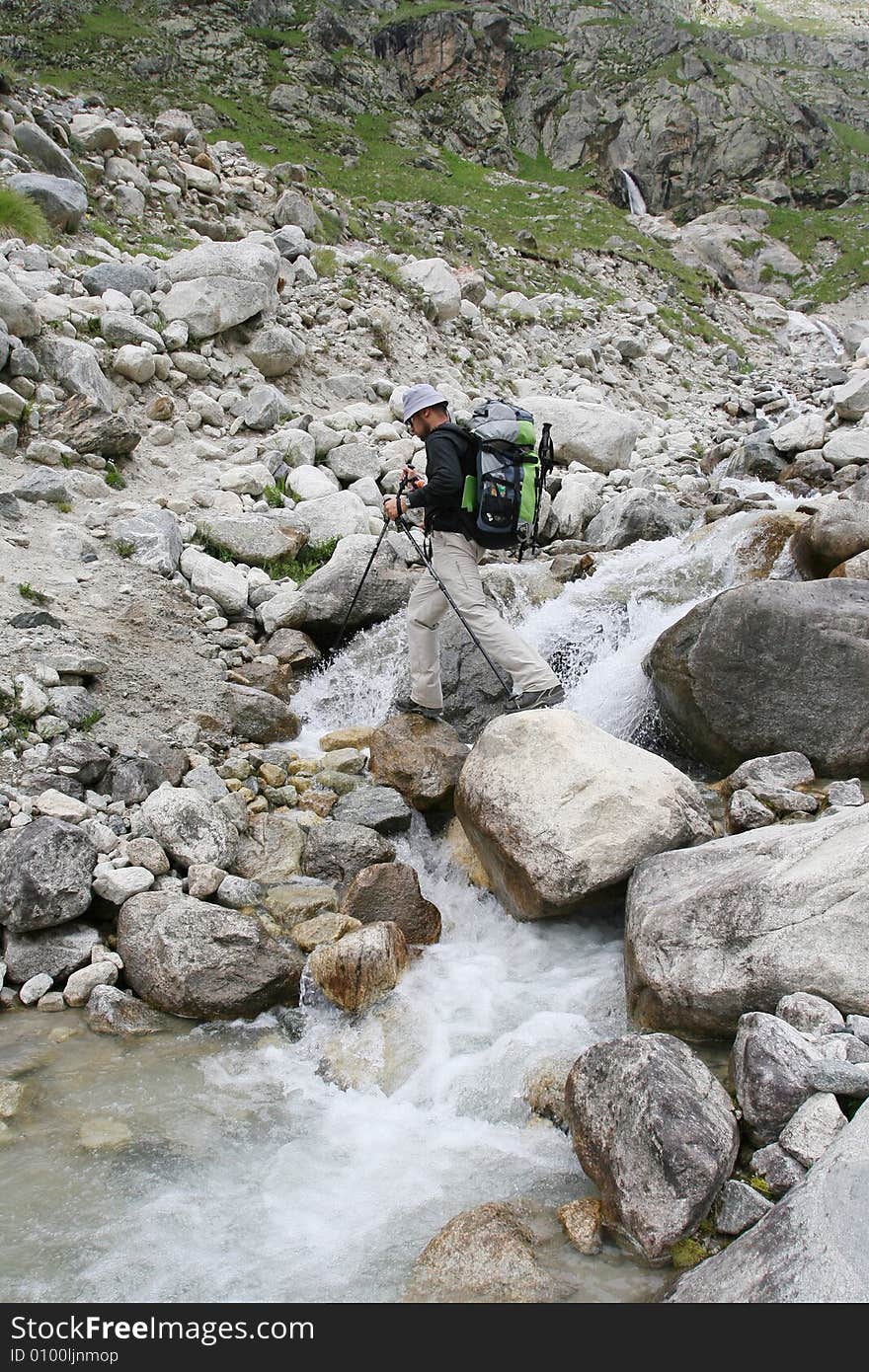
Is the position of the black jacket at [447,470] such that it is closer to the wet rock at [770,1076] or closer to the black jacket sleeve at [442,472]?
the black jacket sleeve at [442,472]

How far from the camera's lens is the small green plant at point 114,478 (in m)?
11.9

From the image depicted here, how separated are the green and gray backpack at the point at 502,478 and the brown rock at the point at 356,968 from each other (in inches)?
142

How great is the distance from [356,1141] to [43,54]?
45.6m

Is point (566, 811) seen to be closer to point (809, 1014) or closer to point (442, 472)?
point (809, 1014)

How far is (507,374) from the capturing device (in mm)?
21875

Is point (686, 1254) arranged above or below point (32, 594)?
below

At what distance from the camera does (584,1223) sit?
4223 mm

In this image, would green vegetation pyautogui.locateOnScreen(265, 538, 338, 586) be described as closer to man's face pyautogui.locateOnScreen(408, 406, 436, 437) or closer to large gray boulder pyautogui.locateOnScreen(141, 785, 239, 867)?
man's face pyautogui.locateOnScreen(408, 406, 436, 437)

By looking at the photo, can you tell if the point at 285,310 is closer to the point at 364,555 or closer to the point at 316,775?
the point at 364,555

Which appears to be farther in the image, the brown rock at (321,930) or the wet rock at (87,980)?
the brown rock at (321,930)

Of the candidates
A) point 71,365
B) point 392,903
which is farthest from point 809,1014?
point 71,365

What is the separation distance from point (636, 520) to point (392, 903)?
9.01 metres

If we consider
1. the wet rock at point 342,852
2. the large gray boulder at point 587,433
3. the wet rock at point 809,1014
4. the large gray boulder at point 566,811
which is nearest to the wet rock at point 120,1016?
the wet rock at point 342,852

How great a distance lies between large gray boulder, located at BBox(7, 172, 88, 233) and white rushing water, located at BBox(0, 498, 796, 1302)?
617 inches
